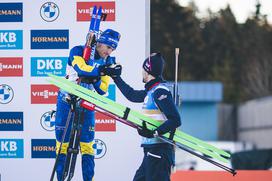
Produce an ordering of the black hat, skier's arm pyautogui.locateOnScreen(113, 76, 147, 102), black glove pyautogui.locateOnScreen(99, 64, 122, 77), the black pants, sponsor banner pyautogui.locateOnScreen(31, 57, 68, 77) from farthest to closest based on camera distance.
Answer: sponsor banner pyautogui.locateOnScreen(31, 57, 68, 77), skier's arm pyautogui.locateOnScreen(113, 76, 147, 102), black glove pyautogui.locateOnScreen(99, 64, 122, 77), the black hat, the black pants

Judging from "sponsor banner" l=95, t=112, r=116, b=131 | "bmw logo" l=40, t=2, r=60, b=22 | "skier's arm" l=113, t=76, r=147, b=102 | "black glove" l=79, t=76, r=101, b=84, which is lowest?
"sponsor banner" l=95, t=112, r=116, b=131

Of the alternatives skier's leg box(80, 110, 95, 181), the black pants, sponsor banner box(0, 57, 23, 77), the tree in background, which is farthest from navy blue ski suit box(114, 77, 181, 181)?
the tree in background

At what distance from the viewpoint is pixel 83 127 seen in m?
8.80

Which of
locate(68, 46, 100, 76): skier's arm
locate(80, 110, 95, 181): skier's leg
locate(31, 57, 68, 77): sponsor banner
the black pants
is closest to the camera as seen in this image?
the black pants

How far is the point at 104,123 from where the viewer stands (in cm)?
992

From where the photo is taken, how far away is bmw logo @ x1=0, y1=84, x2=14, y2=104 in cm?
1005

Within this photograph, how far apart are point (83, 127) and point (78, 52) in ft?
2.63

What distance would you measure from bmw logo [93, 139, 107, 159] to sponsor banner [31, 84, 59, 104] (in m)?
0.72

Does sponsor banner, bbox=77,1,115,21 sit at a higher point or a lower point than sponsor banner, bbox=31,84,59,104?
higher

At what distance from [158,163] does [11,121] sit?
274cm

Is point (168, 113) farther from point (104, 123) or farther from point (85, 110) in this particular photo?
Answer: point (104, 123)

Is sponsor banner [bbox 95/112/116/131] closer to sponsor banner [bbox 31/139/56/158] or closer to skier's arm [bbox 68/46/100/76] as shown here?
sponsor banner [bbox 31/139/56/158]

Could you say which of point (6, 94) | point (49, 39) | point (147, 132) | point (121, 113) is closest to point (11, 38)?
point (49, 39)

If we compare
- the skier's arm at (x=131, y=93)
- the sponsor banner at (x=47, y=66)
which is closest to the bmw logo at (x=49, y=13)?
the sponsor banner at (x=47, y=66)
